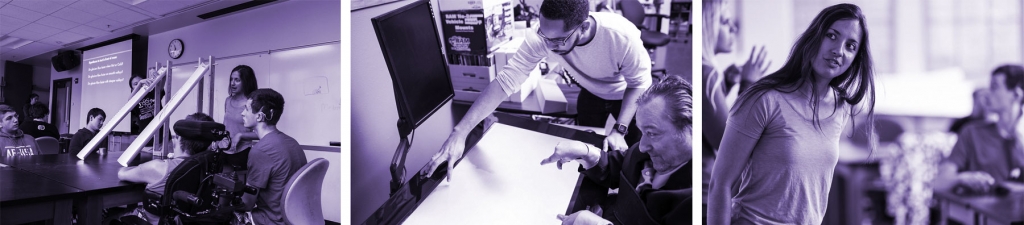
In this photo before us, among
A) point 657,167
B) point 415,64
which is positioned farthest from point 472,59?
point 657,167

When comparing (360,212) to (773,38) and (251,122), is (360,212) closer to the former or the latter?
(251,122)

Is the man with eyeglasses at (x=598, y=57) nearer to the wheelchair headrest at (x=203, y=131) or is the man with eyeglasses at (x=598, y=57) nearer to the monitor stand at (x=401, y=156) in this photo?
the monitor stand at (x=401, y=156)

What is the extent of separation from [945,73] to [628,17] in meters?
1.07

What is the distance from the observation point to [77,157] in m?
2.76

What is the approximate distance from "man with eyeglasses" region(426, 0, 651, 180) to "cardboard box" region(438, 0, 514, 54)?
0.45 ft

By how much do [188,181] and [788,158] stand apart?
2.65 metres

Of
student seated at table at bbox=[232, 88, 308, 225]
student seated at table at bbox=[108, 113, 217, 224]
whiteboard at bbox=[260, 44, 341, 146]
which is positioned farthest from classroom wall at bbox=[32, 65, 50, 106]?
whiteboard at bbox=[260, 44, 341, 146]

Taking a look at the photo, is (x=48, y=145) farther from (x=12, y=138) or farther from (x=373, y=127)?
(x=373, y=127)

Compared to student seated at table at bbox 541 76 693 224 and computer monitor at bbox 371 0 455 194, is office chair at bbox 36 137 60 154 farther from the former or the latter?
student seated at table at bbox 541 76 693 224

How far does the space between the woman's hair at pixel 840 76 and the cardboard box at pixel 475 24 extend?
1014 mm

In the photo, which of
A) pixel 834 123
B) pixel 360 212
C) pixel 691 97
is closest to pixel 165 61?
pixel 360 212

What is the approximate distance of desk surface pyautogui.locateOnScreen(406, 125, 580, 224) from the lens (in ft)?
6.02

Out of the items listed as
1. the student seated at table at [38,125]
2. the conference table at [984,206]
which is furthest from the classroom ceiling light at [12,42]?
the conference table at [984,206]

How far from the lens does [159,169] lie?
2.40 metres
